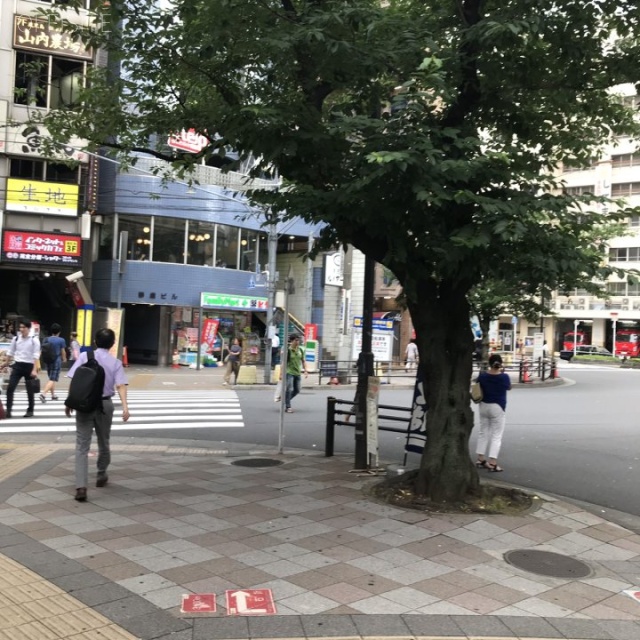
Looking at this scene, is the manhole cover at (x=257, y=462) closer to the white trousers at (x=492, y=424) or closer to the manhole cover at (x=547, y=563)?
the white trousers at (x=492, y=424)

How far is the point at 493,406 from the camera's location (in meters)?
8.80

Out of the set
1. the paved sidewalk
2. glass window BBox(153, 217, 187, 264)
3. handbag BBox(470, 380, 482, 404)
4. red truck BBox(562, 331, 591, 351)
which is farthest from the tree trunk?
red truck BBox(562, 331, 591, 351)

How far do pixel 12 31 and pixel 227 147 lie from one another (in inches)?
912

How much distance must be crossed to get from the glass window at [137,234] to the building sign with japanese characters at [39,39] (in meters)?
7.20

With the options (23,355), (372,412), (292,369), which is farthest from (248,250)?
(372,412)

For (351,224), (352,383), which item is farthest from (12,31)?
(351,224)

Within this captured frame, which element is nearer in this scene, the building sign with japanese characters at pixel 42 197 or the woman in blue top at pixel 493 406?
the woman in blue top at pixel 493 406

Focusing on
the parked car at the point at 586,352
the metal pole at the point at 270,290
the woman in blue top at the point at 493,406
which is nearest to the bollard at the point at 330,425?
the woman in blue top at the point at 493,406

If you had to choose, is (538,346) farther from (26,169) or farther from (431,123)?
(431,123)

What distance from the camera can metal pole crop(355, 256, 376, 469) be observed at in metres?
8.14

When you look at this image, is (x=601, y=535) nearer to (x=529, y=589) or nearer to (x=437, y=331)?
(x=529, y=589)

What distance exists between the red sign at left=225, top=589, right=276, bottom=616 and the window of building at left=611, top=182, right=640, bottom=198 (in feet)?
192

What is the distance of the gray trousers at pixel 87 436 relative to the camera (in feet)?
20.7

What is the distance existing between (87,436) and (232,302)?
2410 centimetres
